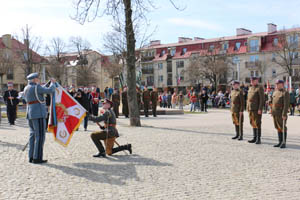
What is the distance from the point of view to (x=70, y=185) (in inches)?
238

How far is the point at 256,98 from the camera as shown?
10398 millimetres

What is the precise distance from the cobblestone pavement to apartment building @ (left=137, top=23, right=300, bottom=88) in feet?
145

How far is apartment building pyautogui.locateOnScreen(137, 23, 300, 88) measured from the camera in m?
61.4

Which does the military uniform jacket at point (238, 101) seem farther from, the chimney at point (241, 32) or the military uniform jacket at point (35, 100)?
the chimney at point (241, 32)

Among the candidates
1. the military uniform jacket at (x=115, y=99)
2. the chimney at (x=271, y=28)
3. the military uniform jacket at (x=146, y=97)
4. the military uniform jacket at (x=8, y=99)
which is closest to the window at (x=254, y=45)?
the chimney at (x=271, y=28)

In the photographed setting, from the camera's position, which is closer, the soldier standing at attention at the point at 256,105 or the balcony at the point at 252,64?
the soldier standing at attention at the point at 256,105

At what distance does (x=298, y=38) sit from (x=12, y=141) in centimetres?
5523

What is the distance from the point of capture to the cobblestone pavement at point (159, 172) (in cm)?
561

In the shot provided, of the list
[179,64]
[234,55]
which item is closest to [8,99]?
[234,55]

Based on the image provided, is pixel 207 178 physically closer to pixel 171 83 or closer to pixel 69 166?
pixel 69 166

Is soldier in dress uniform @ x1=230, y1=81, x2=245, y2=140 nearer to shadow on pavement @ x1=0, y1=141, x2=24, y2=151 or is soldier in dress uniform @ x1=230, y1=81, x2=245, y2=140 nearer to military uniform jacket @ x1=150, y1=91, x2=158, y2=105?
shadow on pavement @ x1=0, y1=141, x2=24, y2=151

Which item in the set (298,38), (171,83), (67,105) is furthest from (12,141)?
(171,83)

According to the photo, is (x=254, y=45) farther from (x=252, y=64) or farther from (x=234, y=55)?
(x=234, y=55)

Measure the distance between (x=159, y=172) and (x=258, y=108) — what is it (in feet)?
15.3
